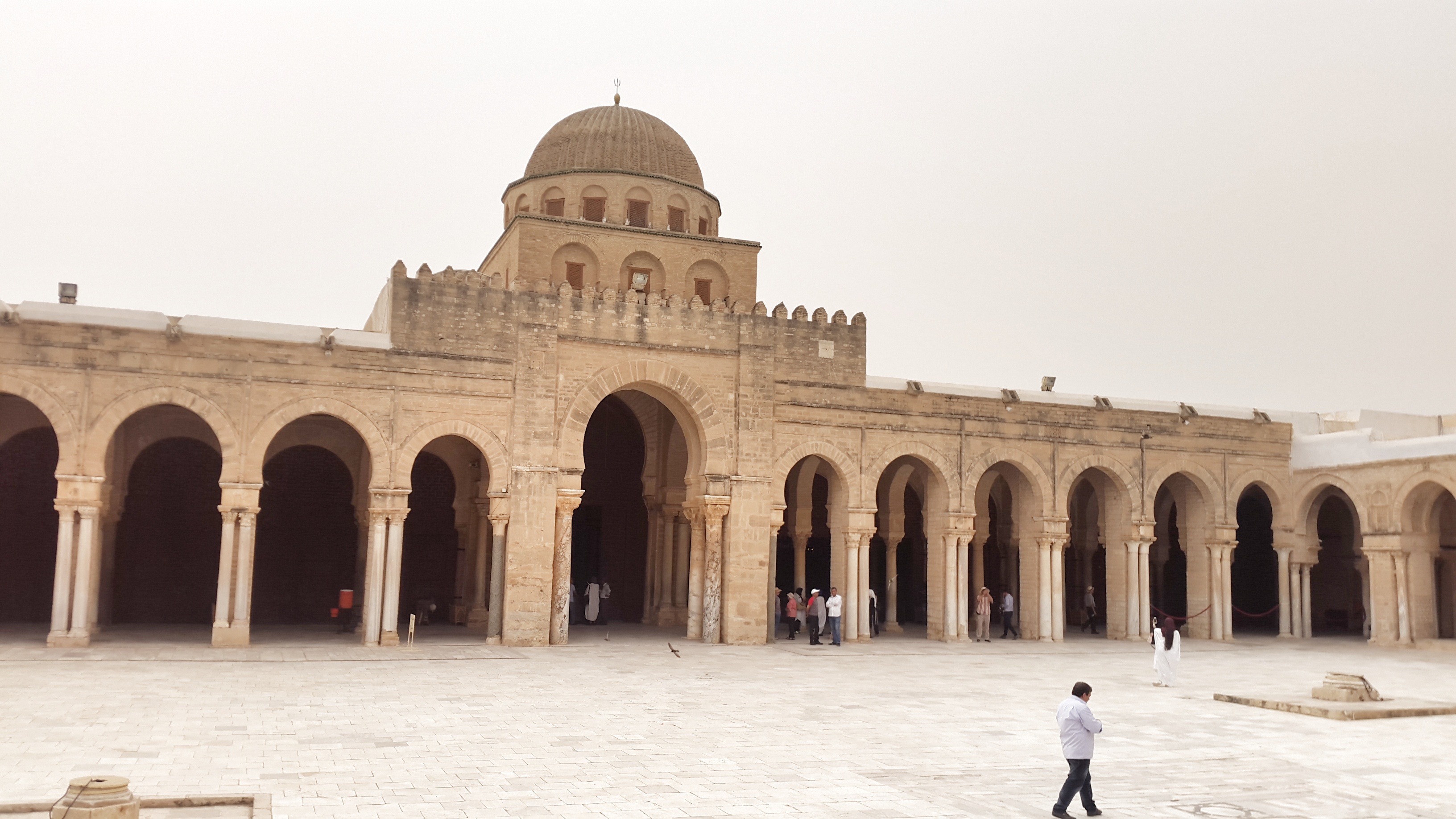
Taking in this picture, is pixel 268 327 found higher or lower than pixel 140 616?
higher

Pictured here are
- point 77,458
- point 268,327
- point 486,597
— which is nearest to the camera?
point 77,458

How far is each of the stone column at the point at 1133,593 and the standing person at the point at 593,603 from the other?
1079cm

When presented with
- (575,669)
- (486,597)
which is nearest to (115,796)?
(575,669)

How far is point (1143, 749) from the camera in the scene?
10.6 metres

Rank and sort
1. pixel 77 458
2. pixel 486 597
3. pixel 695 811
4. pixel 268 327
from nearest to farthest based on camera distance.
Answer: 1. pixel 695 811
2. pixel 77 458
3. pixel 268 327
4. pixel 486 597

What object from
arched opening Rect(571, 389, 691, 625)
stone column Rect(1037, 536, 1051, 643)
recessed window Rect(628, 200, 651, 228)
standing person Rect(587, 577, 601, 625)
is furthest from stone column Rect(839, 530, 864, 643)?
recessed window Rect(628, 200, 651, 228)

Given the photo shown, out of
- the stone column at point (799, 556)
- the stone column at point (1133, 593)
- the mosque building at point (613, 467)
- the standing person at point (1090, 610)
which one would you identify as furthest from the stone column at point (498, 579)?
the standing person at point (1090, 610)

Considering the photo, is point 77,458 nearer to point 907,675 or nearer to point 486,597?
point 486,597

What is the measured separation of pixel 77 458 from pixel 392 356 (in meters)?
4.74

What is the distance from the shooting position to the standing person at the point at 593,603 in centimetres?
2325

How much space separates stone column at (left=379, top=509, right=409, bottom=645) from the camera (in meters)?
18.2

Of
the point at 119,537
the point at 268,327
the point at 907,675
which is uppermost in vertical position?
the point at 268,327

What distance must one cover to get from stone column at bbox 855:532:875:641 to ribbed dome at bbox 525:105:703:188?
904 cm

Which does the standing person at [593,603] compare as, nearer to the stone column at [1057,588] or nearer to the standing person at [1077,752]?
the stone column at [1057,588]
